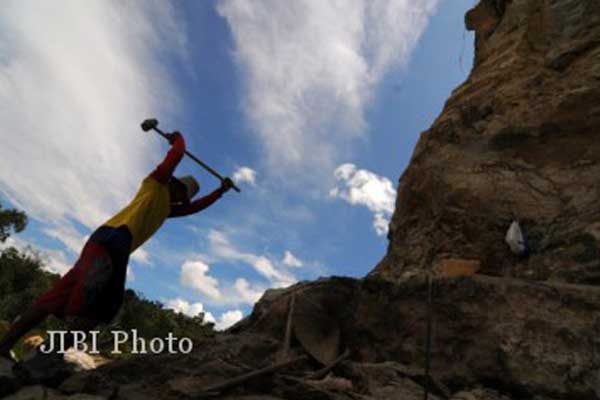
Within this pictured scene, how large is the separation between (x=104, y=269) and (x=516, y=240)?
6.08m

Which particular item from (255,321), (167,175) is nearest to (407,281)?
(255,321)

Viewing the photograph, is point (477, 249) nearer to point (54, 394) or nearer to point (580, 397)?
point (580, 397)

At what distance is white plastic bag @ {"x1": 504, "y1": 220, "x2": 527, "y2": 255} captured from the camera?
7.41 metres

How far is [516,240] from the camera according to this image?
746 cm

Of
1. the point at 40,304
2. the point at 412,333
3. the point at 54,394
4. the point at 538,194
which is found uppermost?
the point at 538,194

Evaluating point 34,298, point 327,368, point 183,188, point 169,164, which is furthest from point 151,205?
point 34,298

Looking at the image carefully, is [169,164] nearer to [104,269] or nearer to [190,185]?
Result: [190,185]

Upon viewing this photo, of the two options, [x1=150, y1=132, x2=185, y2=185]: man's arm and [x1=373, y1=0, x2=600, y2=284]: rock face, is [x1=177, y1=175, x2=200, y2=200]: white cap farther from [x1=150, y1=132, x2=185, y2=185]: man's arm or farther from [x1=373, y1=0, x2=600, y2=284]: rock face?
[x1=373, y1=0, x2=600, y2=284]: rock face

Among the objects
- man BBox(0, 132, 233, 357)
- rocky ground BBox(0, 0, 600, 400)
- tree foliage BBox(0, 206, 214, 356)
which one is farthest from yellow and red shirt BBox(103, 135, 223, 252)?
tree foliage BBox(0, 206, 214, 356)

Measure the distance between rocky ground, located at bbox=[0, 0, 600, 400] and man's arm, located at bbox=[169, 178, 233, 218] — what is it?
A: 1623 millimetres

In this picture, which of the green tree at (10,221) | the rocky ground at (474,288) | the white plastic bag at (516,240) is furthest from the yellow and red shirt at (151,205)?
the green tree at (10,221)

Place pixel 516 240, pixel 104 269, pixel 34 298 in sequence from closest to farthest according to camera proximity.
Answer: pixel 104 269 → pixel 516 240 → pixel 34 298

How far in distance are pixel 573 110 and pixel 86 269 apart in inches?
330

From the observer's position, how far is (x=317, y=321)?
638 cm
